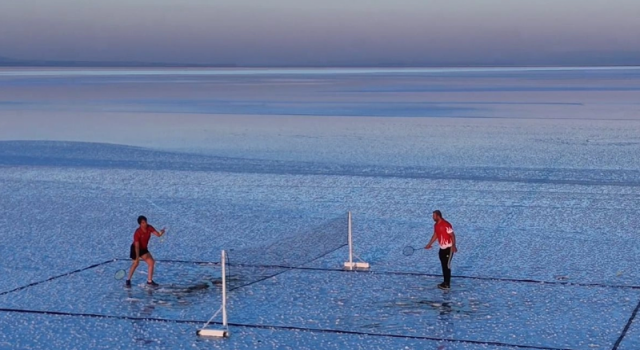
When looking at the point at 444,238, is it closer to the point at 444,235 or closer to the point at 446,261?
the point at 444,235

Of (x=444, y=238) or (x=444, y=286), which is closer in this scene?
(x=444, y=238)

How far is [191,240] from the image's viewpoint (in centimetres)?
1289

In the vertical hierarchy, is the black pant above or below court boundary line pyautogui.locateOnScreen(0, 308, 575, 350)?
above

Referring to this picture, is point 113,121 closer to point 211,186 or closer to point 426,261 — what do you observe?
point 211,186

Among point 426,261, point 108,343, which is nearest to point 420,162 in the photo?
point 426,261

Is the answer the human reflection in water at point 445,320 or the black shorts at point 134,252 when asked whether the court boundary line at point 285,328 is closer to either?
the human reflection in water at point 445,320

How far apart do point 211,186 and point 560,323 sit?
9922 mm


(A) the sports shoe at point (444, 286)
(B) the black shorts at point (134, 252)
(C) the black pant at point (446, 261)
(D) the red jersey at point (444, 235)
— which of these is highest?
(D) the red jersey at point (444, 235)

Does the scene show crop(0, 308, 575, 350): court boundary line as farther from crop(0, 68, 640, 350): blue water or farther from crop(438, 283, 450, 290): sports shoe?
crop(438, 283, 450, 290): sports shoe

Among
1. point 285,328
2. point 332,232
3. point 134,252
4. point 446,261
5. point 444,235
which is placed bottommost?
point 285,328

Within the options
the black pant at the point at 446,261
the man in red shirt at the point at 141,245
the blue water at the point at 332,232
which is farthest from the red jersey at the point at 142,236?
the black pant at the point at 446,261

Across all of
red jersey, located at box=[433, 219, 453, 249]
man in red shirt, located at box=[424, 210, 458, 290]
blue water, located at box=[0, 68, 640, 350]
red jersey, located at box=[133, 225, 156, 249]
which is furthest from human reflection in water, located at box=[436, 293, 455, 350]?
red jersey, located at box=[133, 225, 156, 249]

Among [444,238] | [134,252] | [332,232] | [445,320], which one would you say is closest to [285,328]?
[445,320]

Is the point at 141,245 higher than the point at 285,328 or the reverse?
higher
